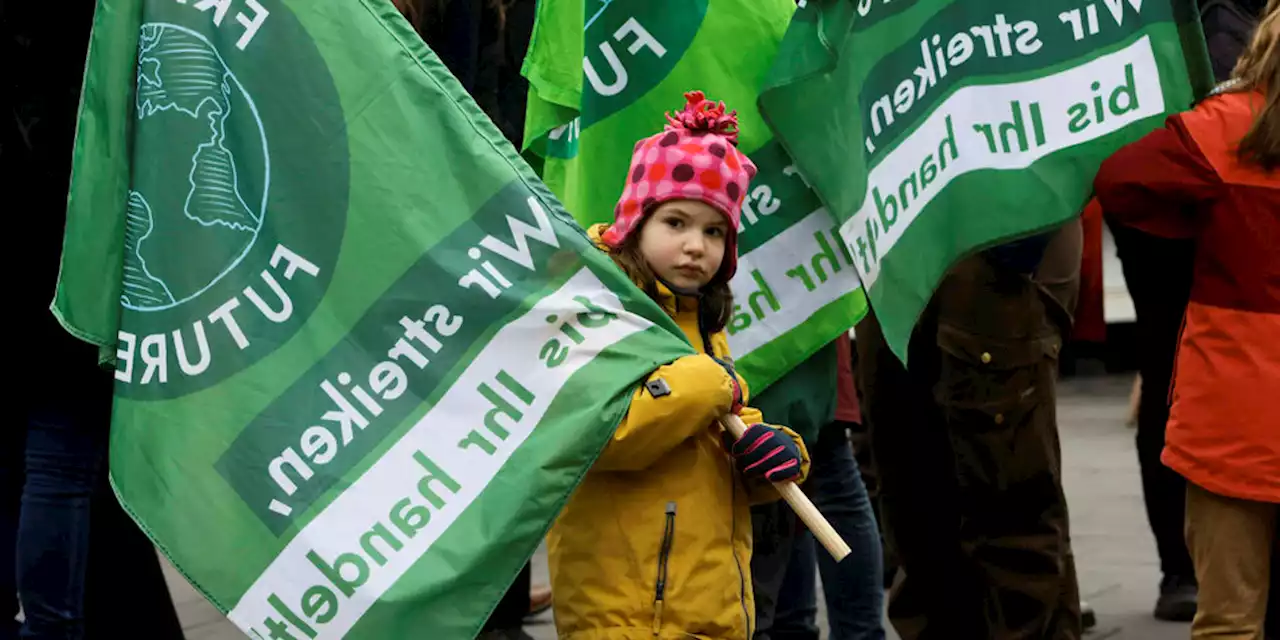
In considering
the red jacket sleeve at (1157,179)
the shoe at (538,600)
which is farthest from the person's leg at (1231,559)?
the shoe at (538,600)

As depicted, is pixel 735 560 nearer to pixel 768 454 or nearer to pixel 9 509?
pixel 768 454

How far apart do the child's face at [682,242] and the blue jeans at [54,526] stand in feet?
4.65

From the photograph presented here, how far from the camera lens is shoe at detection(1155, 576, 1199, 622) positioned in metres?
5.33

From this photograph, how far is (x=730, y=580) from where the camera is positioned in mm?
3314

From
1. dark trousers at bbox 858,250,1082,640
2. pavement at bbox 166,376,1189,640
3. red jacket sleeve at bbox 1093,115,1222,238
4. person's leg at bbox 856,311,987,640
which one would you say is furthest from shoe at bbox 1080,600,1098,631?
red jacket sleeve at bbox 1093,115,1222,238

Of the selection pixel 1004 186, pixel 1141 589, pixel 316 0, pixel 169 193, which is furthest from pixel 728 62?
pixel 1141 589

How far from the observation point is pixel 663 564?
129 inches

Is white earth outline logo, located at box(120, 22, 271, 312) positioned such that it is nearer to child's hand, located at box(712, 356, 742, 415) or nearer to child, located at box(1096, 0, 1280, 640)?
child's hand, located at box(712, 356, 742, 415)

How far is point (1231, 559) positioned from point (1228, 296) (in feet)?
1.80

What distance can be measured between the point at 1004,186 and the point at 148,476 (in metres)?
1.70

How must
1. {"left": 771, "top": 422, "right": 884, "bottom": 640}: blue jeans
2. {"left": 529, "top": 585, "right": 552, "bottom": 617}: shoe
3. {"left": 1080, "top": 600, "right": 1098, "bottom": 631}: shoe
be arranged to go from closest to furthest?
1. {"left": 771, "top": 422, "right": 884, "bottom": 640}: blue jeans
2. {"left": 1080, "top": 600, "right": 1098, "bottom": 631}: shoe
3. {"left": 529, "top": 585, "right": 552, "bottom": 617}: shoe

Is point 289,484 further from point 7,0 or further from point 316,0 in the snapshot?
point 7,0

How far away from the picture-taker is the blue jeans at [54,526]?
13.1ft

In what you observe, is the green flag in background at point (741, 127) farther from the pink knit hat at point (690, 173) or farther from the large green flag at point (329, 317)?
the large green flag at point (329, 317)
